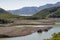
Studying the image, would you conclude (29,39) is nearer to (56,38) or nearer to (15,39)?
(15,39)

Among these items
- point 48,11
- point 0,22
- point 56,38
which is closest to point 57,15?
point 48,11

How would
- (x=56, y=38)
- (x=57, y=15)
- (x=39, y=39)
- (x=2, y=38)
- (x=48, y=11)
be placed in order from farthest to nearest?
(x=48, y=11)
(x=57, y=15)
(x=2, y=38)
(x=39, y=39)
(x=56, y=38)

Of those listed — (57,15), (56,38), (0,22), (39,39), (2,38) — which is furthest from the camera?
(57,15)

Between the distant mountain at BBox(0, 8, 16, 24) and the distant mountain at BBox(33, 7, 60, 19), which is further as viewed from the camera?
the distant mountain at BBox(33, 7, 60, 19)

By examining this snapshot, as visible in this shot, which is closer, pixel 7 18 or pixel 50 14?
pixel 7 18

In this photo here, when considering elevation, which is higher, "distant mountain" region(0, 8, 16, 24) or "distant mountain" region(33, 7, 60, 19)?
"distant mountain" region(0, 8, 16, 24)

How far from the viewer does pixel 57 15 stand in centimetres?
12875

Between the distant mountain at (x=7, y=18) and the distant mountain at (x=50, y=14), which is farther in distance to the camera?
the distant mountain at (x=50, y=14)

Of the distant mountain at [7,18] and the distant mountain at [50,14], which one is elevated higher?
the distant mountain at [7,18]

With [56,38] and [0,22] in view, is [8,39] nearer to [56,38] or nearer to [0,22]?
[56,38]

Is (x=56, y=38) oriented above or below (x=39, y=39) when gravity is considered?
above

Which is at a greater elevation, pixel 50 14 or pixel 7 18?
pixel 7 18

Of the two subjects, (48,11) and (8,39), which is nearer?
(8,39)

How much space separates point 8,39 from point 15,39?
1126mm
